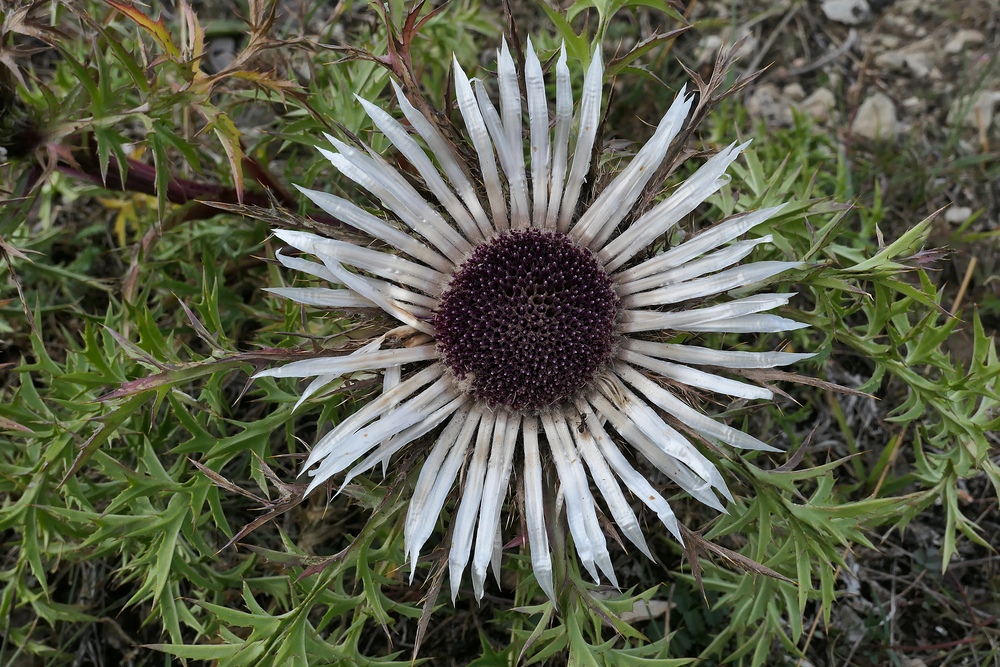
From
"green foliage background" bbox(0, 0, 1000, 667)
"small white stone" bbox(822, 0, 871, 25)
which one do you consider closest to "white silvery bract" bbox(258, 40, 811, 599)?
"green foliage background" bbox(0, 0, 1000, 667)

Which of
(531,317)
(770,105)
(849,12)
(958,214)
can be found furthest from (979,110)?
(531,317)

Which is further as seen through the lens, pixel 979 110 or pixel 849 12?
pixel 849 12

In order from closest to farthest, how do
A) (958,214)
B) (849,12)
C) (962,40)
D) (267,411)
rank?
(267,411) → (958,214) → (962,40) → (849,12)

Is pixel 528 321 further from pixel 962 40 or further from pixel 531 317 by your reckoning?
pixel 962 40

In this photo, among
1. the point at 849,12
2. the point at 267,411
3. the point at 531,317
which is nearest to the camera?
the point at 531,317

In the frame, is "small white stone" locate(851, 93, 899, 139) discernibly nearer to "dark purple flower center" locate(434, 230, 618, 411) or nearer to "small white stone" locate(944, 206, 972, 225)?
"small white stone" locate(944, 206, 972, 225)

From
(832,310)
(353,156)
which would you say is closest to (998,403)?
(832,310)
